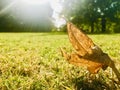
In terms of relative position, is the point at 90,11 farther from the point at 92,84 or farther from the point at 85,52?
the point at 85,52

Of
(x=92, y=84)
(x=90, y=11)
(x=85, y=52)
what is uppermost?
(x=90, y=11)

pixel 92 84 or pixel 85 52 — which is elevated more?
pixel 85 52

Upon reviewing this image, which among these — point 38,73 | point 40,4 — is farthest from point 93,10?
point 38,73

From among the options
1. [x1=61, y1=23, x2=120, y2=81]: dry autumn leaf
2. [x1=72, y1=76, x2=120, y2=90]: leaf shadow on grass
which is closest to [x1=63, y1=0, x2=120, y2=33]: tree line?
[x1=72, y1=76, x2=120, y2=90]: leaf shadow on grass

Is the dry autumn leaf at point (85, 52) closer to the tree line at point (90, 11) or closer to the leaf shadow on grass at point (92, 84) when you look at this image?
the leaf shadow on grass at point (92, 84)

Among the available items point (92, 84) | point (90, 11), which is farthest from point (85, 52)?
point (90, 11)

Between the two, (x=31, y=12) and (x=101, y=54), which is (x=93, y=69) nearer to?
(x=101, y=54)

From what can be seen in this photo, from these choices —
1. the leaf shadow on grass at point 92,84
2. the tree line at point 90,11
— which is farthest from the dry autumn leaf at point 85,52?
the tree line at point 90,11

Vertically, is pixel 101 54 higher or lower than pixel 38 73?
higher
